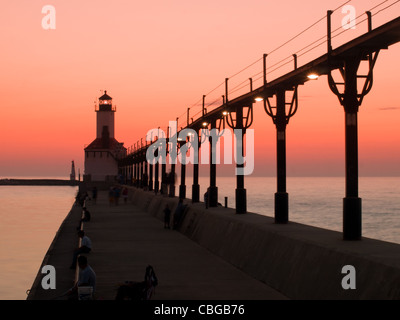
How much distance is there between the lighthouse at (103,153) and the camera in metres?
116

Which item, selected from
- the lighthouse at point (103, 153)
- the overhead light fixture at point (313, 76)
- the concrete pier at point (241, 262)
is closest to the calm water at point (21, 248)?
the concrete pier at point (241, 262)

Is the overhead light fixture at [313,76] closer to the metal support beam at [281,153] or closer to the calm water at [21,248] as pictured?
the metal support beam at [281,153]

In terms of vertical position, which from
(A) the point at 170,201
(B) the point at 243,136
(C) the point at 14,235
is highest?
(B) the point at 243,136

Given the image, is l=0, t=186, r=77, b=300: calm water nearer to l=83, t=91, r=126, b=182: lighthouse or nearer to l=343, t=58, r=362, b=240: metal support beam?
l=343, t=58, r=362, b=240: metal support beam

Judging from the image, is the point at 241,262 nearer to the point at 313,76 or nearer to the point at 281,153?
the point at 281,153

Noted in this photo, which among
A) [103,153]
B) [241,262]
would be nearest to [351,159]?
[241,262]

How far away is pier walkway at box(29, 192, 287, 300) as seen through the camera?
1558 cm

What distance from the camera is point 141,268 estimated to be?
19.6 meters

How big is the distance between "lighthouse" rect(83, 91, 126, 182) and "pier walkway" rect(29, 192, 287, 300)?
3248 inches

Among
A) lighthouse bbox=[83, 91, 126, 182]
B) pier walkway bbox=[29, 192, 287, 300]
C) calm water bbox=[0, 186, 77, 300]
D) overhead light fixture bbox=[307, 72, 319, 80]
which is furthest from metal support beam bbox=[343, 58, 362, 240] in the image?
lighthouse bbox=[83, 91, 126, 182]
